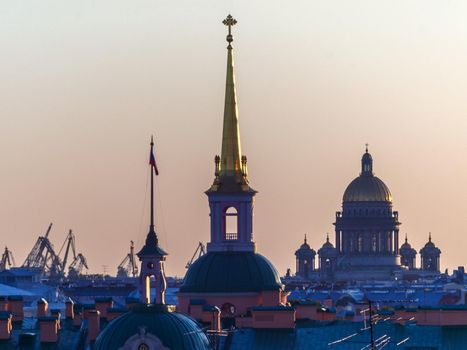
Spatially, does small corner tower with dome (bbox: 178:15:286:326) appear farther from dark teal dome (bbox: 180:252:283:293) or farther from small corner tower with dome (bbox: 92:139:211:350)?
small corner tower with dome (bbox: 92:139:211:350)

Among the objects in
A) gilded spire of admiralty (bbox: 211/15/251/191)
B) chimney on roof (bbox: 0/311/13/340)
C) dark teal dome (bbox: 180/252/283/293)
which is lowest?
chimney on roof (bbox: 0/311/13/340)

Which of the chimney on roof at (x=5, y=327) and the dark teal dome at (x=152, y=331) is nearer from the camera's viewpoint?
the dark teal dome at (x=152, y=331)

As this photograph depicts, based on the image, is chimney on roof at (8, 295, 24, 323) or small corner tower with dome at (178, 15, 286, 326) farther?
small corner tower with dome at (178, 15, 286, 326)

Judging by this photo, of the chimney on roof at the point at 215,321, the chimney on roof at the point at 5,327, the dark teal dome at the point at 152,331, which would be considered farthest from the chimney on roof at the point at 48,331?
the dark teal dome at the point at 152,331

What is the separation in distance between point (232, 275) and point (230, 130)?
11309 millimetres

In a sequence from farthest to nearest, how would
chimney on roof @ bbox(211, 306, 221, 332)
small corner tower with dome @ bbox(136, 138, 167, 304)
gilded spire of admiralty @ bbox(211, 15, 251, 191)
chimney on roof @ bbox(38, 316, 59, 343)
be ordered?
gilded spire of admiralty @ bbox(211, 15, 251, 191), chimney on roof @ bbox(211, 306, 221, 332), chimney on roof @ bbox(38, 316, 59, 343), small corner tower with dome @ bbox(136, 138, 167, 304)

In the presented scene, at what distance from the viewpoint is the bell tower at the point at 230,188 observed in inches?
4606

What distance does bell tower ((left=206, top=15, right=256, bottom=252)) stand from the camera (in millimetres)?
117000

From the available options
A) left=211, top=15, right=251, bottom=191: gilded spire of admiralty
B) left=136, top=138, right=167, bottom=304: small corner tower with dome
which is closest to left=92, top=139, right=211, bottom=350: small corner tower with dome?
left=136, top=138, right=167, bottom=304: small corner tower with dome

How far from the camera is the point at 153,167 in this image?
93.6 meters

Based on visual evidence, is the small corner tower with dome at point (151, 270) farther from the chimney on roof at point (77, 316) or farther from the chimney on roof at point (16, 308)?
the chimney on roof at point (16, 308)

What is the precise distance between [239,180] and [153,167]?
26.5 m

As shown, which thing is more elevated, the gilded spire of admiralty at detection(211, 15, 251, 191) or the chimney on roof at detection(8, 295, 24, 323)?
the gilded spire of admiralty at detection(211, 15, 251, 191)

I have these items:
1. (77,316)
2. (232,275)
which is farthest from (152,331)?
(232,275)
